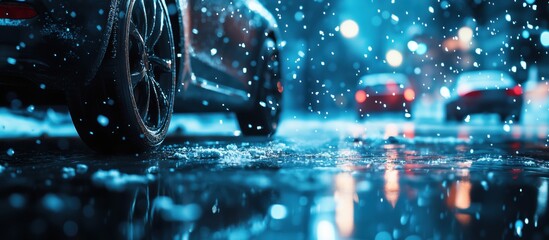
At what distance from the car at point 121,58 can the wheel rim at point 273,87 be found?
4.63 feet

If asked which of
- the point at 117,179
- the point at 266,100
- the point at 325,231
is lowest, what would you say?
the point at 325,231

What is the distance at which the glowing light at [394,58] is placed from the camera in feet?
180

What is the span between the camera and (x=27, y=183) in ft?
9.48

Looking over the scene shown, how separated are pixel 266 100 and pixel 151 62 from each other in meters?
3.18

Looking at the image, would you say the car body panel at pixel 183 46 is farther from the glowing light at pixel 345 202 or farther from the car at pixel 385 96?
the car at pixel 385 96

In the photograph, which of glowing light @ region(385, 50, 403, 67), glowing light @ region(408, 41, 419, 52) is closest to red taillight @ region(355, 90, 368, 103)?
glowing light @ region(385, 50, 403, 67)

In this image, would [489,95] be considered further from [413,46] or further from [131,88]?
[413,46]

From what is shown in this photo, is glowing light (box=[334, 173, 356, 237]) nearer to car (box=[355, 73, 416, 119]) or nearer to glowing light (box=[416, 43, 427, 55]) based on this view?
car (box=[355, 73, 416, 119])

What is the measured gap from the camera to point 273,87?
24.7ft

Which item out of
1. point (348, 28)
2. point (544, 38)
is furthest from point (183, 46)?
point (348, 28)

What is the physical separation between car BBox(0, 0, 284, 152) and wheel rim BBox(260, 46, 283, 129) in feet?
4.63

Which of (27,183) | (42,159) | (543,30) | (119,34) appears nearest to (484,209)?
(27,183)

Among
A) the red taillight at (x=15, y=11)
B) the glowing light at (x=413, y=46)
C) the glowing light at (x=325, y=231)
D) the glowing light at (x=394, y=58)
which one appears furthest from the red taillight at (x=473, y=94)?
the glowing light at (x=413, y=46)

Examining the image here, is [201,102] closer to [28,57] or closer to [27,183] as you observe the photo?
[28,57]
